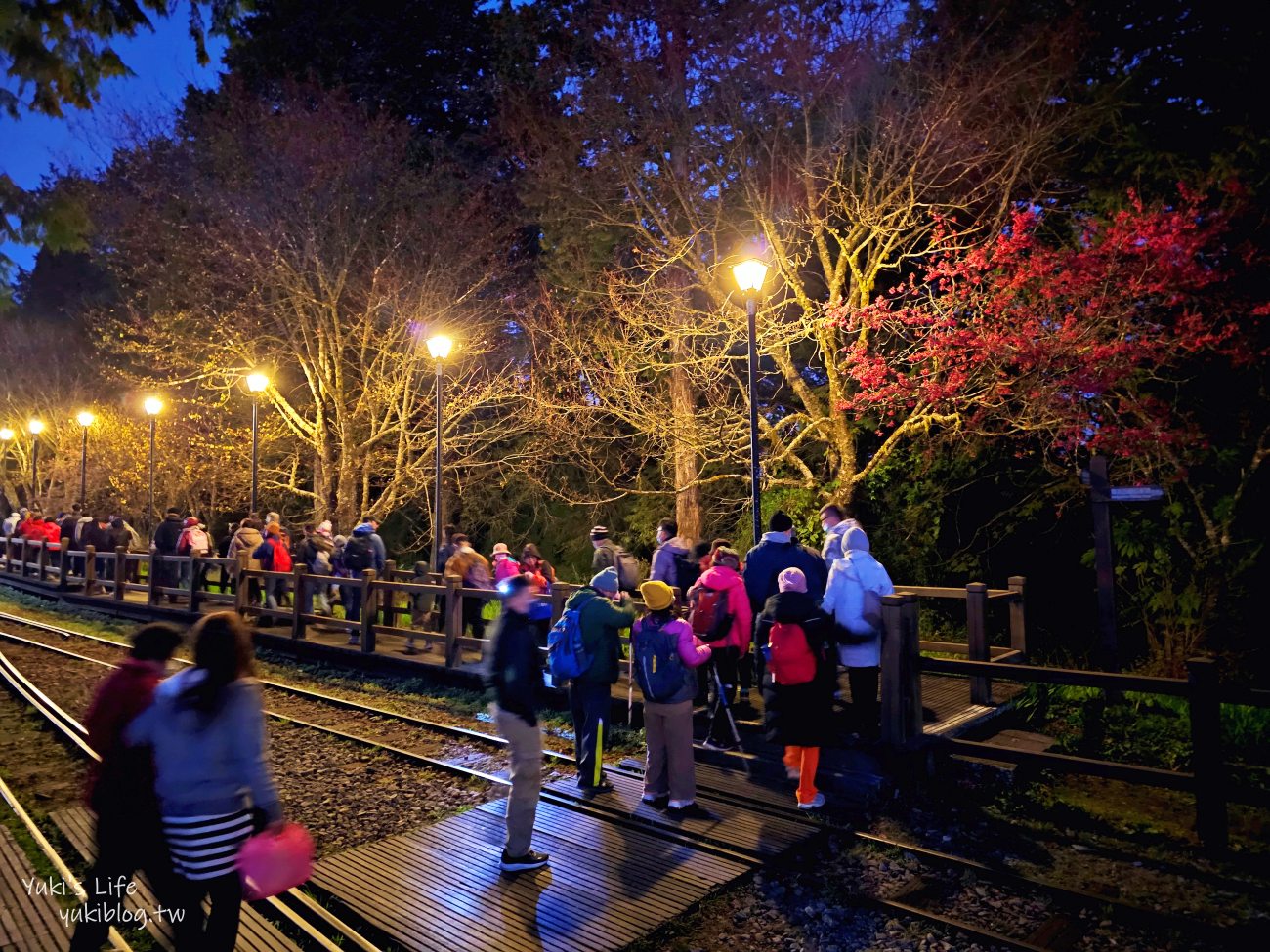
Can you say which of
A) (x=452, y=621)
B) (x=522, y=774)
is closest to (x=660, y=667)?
(x=522, y=774)

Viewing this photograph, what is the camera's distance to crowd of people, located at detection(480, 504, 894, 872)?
516 centimetres

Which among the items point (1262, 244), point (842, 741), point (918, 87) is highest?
point (918, 87)

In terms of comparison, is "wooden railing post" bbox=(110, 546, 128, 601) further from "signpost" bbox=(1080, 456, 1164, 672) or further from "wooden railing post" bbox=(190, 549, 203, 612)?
"signpost" bbox=(1080, 456, 1164, 672)

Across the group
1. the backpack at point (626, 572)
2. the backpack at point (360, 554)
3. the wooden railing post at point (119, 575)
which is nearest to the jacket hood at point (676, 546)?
the backpack at point (626, 572)

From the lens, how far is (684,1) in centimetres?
1505

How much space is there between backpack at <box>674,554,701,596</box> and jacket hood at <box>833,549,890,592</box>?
7.63 ft

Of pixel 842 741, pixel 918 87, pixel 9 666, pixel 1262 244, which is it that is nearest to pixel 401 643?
pixel 9 666

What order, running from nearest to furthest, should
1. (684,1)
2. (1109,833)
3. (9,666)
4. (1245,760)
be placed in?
(1109,833)
(1245,760)
(9,666)
(684,1)

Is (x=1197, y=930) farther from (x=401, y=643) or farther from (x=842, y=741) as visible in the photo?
(x=401, y=643)

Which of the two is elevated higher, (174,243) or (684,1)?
(684,1)

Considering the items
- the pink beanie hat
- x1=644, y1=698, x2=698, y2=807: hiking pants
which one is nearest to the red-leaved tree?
the pink beanie hat

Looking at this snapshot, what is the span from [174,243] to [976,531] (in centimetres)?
2016

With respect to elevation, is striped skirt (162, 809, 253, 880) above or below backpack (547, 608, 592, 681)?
below

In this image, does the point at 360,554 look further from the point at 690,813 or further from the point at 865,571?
the point at 865,571
